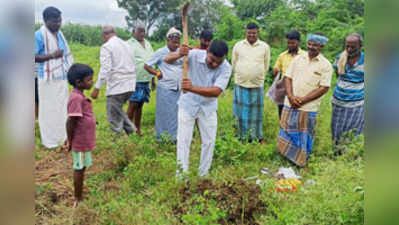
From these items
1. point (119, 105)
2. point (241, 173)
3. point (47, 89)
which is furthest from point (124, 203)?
point (47, 89)

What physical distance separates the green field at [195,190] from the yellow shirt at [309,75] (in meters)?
0.87

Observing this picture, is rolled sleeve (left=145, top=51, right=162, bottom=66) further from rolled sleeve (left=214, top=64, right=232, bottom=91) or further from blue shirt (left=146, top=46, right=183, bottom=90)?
rolled sleeve (left=214, top=64, right=232, bottom=91)

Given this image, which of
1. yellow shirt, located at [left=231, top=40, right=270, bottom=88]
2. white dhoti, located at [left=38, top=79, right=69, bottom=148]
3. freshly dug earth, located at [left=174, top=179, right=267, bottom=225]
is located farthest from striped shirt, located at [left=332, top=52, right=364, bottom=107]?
white dhoti, located at [left=38, top=79, right=69, bottom=148]

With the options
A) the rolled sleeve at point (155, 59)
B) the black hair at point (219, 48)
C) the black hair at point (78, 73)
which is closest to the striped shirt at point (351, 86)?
the black hair at point (219, 48)

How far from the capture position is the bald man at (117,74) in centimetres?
478

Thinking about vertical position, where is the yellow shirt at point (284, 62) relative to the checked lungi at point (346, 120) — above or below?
above

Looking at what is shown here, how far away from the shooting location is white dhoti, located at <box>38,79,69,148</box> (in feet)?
16.2

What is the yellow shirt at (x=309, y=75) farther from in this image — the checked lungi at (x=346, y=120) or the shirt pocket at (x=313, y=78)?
the checked lungi at (x=346, y=120)

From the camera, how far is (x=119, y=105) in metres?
5.06

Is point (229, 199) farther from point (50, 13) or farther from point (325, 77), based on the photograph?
point (50, 13)

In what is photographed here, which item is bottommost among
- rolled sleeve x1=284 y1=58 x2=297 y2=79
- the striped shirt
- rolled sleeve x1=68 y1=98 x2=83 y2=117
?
rolled sleeve x1=68 y1=98 x2=83 y2=117

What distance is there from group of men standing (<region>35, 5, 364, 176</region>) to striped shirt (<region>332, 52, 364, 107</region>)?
0.01 meters

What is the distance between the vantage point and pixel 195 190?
3512mm

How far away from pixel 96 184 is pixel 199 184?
1.18m
